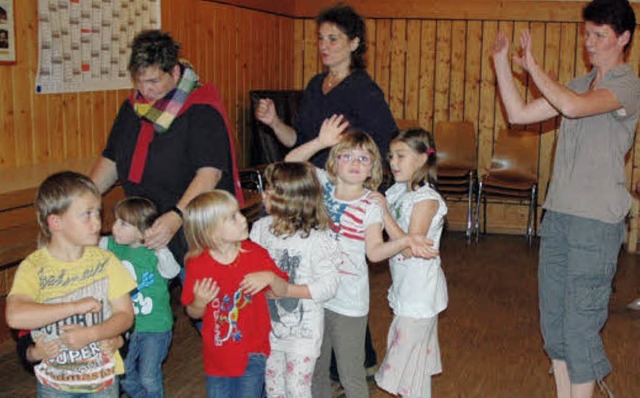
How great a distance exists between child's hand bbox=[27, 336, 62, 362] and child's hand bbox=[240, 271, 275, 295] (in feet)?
2.07

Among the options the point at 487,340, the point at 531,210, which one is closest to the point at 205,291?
the point at 487,340

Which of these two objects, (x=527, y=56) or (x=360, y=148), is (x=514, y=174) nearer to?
(x=527, y=56)

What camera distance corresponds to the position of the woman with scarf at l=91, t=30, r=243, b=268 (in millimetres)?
3275

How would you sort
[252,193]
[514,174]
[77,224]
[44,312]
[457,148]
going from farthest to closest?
[457,148], [514,174], [252,193], [77,224], [44,312]

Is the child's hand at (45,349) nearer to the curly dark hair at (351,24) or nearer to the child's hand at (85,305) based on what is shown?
the child's hand at (85,305)

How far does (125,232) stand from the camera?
3.17 m

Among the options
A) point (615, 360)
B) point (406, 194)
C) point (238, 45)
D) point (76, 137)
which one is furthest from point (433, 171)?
point (238, 45)

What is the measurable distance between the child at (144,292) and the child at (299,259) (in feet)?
1.67

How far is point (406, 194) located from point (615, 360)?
2217 millimetres

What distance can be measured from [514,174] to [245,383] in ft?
19.7

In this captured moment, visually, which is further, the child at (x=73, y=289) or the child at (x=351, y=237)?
the child at (x=351, y=237)

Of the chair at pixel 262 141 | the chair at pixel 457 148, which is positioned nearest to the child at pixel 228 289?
the chair at pixel 262 141

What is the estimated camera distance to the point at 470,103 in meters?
8.73

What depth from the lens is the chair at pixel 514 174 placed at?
8055mm
